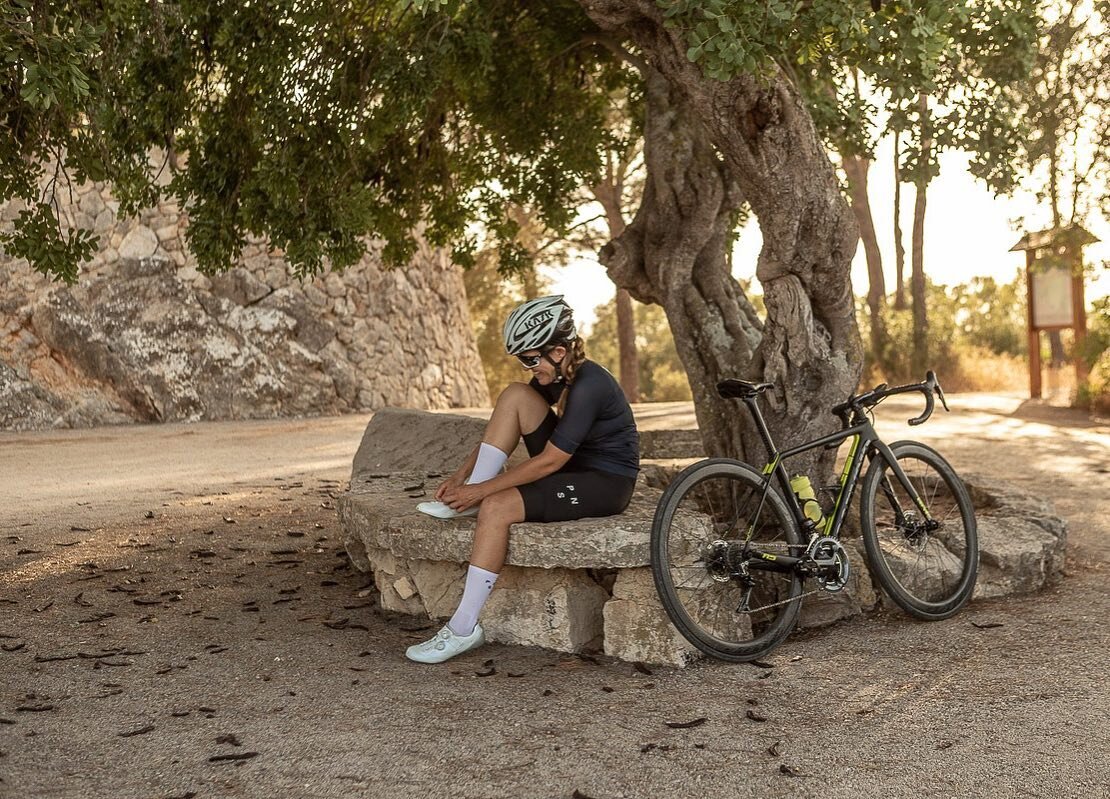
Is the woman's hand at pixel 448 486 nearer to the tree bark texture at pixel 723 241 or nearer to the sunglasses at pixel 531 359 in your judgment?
the sunglasses at pixel 531 359

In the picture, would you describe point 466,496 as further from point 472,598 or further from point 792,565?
point 792,565

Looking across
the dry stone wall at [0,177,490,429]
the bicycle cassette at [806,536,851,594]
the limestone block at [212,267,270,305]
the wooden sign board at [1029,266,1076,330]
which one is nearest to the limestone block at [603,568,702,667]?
the bicycle cassette at [806,536,851,594]

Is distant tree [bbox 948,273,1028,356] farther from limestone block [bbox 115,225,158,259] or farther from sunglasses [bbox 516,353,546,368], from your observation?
sunglasses [bbox 516,353,546,368]

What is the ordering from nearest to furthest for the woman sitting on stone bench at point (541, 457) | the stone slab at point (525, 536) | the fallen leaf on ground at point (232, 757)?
the fallen leaf on ground at point (232, 757) < the stone slab at point (525, 536) < the woman sitting on stone bench at point (541, 457)

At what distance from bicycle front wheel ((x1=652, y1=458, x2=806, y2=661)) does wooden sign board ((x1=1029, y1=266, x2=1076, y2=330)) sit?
14.3 metres

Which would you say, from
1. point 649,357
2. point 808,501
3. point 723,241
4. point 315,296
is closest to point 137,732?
point 808,501

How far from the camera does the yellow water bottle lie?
520cm

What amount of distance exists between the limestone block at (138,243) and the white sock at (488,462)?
13.6 meters

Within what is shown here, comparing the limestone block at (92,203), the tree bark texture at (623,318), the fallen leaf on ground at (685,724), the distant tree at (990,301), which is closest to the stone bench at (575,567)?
the fallen leaf on ground at (685,724)

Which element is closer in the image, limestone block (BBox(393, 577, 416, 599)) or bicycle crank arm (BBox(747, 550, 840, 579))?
bicycle crank arm (BBox(747, 550, 840, 579))

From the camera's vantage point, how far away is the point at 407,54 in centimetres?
720

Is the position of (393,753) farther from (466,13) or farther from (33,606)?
(466,13)

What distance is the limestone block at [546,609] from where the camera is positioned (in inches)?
201

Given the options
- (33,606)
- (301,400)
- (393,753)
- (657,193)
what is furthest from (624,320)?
(393,753)
